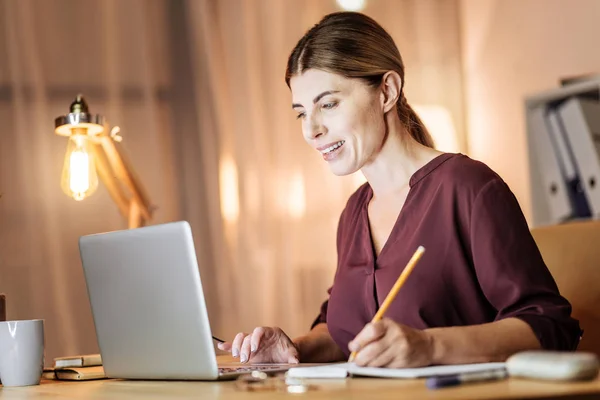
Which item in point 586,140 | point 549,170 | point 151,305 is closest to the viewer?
point 151,305

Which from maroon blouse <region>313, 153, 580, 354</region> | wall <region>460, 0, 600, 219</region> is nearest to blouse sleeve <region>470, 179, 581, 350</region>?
maroon blouse <region>313, 153, 580, 354</region>

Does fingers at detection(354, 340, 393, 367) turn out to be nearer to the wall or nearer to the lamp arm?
the lamp arm

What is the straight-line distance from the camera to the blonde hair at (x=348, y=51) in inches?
59.2

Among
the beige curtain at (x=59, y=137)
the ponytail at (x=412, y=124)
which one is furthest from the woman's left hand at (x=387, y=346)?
the beige curtain at (x=59, y=137)

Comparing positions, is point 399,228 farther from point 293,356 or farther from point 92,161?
point 92,161

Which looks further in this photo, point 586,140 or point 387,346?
point 586,140

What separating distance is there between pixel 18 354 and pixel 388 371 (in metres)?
0.62

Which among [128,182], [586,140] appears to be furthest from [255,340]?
[586,140]

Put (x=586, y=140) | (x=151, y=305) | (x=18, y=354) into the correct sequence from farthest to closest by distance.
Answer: (x=586, y=140)
(x=18, y=354)
(x=151, y=305)

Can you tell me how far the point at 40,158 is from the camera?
9.68 ft

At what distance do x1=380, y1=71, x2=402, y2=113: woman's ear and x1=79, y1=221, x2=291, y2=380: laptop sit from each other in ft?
1.92

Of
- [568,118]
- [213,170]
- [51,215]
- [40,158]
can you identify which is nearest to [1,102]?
[40,158]

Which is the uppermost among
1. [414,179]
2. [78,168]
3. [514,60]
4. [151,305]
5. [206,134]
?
[514,60]

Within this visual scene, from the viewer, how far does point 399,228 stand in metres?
1.47
